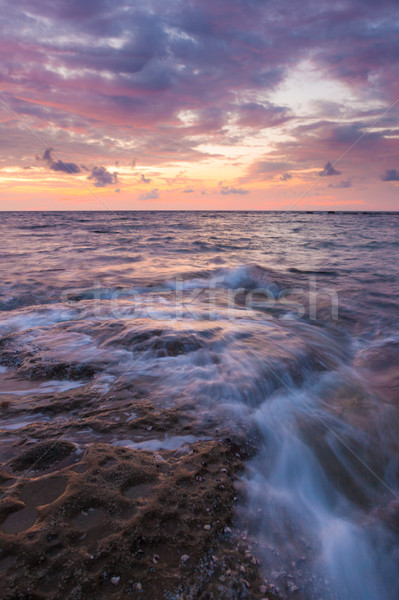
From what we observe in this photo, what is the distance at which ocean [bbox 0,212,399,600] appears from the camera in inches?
80.6

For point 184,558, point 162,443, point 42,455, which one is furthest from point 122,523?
point 42,455

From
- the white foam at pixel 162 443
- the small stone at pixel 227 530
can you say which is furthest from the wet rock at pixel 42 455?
the small stone at pixel 227 530

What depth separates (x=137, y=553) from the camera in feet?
5.74

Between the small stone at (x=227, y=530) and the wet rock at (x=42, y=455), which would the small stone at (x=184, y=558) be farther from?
the wet rock at (x=42, y=455)

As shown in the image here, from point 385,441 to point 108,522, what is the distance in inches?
110

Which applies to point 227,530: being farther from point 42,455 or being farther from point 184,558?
point 42,455

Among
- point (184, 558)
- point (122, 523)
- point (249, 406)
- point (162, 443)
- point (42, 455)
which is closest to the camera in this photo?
point (184, 558)

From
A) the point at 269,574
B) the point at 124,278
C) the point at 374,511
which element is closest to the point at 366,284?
the point at 124,278

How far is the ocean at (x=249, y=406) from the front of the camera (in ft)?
6.72

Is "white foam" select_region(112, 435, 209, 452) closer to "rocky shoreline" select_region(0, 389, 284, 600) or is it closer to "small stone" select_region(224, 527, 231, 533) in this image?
"rocky shoreline" select_region(0, 389, 284, 600)

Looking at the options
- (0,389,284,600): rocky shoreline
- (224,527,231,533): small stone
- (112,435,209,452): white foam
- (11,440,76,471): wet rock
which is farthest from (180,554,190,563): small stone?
(11,440,76,471): wet rock

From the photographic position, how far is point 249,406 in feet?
11.5

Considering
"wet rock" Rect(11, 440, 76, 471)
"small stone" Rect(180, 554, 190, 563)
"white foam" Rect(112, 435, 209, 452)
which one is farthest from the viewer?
"white foam" Rect(112, 435, 209, 452)

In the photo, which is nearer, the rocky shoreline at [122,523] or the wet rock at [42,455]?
the rocky shoreline at [122,523]
